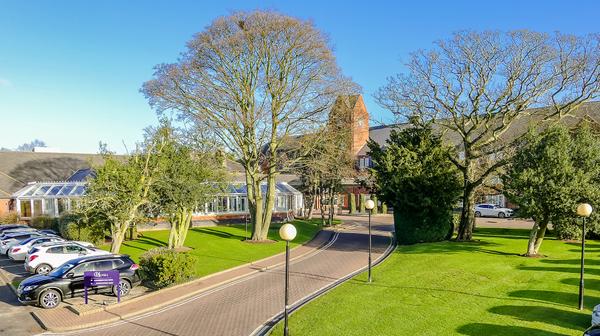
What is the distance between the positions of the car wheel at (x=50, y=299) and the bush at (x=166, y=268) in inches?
140

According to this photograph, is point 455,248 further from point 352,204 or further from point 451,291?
point 352,204

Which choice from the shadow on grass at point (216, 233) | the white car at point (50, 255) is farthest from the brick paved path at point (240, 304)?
the shadow on grass at point (216, 233)

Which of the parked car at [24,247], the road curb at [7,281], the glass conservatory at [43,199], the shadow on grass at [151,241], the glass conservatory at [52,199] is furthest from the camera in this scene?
the glass conservatory at [43,199]

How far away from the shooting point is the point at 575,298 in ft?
48.5

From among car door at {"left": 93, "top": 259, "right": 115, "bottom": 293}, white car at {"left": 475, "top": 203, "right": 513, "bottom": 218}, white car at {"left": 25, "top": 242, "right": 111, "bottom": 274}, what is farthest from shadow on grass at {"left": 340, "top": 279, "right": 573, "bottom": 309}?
white car at {"left": 475, "top": 203, "right": 513, "bottom": 218}

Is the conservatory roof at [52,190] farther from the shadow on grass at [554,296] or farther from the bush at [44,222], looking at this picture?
the shadow on grass at [554,296]

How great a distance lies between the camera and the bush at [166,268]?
1850cm

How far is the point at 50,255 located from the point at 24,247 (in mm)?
4967

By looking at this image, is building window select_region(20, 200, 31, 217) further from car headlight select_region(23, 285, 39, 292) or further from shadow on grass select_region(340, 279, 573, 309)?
shadow on grass select_region(340, 279, 573, 309)

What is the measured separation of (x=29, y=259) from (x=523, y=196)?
2350 centimetres

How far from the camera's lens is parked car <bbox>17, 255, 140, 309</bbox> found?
16297 millimetres

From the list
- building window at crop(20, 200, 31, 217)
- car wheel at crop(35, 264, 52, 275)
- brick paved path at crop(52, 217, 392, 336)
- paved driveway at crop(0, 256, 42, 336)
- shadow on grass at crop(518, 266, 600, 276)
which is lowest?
paved driveway at crop(0, 256, 42, 336)

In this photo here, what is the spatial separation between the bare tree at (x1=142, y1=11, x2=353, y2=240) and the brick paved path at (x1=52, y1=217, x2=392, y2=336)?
31.8 ft

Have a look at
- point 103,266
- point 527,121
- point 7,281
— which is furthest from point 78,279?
point 527,121
